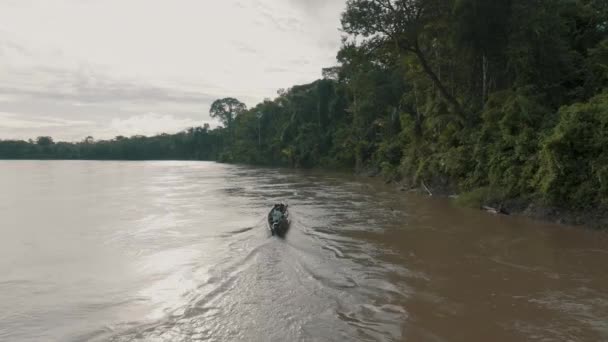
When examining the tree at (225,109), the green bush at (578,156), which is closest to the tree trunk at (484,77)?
the green bush at (578,156)

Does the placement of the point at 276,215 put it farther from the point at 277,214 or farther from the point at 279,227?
the point at 279,227

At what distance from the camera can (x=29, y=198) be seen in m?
22.7

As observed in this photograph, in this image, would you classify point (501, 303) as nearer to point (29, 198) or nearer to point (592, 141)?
point (592, 141)

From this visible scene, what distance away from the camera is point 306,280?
7.95 meters

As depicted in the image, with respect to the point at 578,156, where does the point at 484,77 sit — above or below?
above

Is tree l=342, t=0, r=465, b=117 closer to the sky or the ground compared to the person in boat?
closer to the sky

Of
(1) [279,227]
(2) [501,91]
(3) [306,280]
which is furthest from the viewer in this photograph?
(2) [501,91]

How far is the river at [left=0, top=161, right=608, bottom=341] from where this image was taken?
578 centimetres

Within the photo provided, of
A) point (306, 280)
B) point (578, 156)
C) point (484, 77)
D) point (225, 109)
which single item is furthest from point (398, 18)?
point (225, 109)

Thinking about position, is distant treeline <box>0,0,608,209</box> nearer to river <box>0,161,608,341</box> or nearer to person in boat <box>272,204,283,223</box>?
river <box>0,161,608,341</box>

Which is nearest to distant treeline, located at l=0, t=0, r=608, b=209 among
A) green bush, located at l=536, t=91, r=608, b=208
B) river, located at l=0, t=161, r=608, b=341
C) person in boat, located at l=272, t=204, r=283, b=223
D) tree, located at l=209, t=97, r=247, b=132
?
green bush, located at l=536, t=91, r=608, b=208

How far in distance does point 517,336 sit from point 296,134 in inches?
2254

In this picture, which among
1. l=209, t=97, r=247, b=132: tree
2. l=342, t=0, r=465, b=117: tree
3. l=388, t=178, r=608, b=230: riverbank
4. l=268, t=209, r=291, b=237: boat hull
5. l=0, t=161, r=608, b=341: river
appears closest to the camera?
l=0, t=161, r=608, b=341: river

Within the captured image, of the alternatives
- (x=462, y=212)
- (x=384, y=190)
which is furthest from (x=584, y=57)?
(x=384, y=190)
